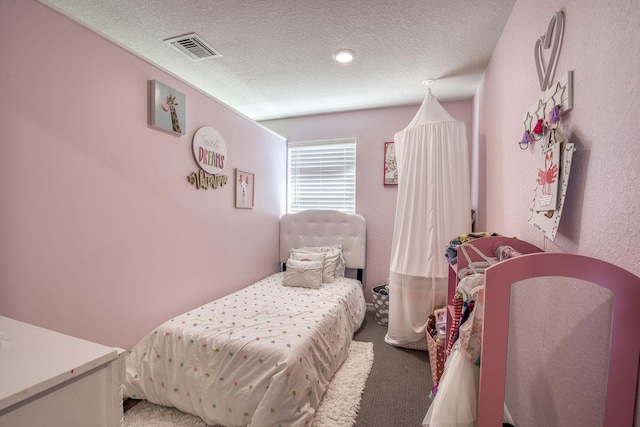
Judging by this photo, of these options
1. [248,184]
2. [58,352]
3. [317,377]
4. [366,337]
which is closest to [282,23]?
[248,184]

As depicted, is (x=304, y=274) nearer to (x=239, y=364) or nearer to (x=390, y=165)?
(x=239, y=364)

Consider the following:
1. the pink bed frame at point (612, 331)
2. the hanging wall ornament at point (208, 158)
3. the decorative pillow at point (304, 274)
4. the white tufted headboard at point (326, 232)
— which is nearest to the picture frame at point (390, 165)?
the white tufted headboard at point (326, 232)

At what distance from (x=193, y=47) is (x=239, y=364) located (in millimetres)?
2191

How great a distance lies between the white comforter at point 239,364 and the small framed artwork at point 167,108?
4.33 ft

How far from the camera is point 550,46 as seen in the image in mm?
1187

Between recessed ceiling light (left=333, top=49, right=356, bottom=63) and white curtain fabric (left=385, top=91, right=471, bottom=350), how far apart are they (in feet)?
2.64

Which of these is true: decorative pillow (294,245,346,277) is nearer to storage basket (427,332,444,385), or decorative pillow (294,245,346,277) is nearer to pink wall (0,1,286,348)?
pink wall (0,1,286,348)

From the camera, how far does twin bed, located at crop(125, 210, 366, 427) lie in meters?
1.51

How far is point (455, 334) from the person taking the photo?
1.19m

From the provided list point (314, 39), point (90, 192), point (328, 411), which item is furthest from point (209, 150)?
point (328, 411)

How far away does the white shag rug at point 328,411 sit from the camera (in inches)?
63.9

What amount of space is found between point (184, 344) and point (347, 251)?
205 cm

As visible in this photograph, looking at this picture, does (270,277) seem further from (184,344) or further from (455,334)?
(455,334)

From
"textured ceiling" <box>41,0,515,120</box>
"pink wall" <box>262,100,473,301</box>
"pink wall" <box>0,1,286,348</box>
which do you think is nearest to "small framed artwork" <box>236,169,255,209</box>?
"pink wall" <box>0,1,286,348</box>
